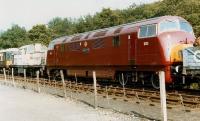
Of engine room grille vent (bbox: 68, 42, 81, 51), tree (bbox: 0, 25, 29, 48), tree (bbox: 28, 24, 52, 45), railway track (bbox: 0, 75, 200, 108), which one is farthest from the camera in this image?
tree (bbox: 0, 25, 29, 48)

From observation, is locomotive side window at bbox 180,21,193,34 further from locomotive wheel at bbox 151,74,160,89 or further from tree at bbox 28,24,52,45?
tree at bbox 28,24,52,45

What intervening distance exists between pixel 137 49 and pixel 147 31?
112 centimetres

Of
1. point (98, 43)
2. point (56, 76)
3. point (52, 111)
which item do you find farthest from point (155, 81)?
point (56, 76)

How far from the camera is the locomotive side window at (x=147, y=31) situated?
1893cm

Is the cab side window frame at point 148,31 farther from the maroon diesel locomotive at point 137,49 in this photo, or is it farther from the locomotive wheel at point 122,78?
the locomotive wheel at point 122,78

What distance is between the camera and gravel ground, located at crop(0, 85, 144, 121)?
12680mm

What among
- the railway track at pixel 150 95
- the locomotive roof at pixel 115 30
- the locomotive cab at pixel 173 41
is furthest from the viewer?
the locomotive roof at pixel 115 30

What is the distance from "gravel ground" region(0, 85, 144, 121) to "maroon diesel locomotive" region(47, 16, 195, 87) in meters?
4.21

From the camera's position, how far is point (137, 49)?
65.2 feet

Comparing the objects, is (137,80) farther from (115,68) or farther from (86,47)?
(86,47)

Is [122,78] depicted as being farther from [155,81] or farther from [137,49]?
[155,81]

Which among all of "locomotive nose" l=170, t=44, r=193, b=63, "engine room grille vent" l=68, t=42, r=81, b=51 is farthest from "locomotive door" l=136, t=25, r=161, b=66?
"engine room grille vent" l=68, t=42, r=81, b=51

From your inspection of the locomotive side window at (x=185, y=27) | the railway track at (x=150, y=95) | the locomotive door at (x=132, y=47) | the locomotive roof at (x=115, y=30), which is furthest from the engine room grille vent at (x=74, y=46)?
the locomotive side window at (x=185, y=27)

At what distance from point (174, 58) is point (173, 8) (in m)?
30.4
